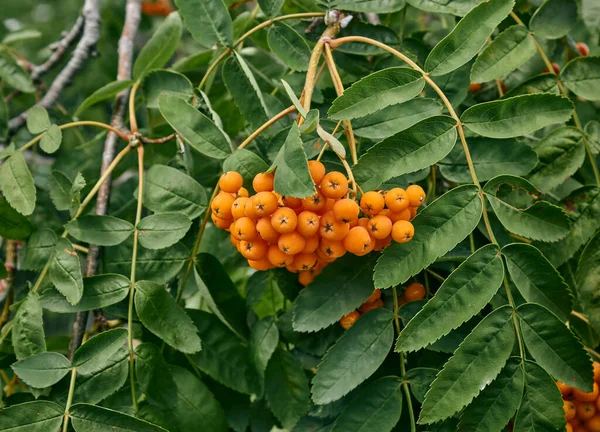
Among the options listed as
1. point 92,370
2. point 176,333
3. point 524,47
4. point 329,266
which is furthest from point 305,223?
point 524,47

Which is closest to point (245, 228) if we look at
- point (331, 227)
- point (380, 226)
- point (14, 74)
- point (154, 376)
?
point (331, 227)

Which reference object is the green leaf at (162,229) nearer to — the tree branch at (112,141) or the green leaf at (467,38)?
the tree branch at (112,141)

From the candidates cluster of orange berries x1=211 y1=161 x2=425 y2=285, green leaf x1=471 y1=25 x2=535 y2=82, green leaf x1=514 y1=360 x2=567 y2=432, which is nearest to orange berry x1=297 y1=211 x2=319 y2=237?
cluster of orange berries x1=211 y1=161 x2=425 y2=285

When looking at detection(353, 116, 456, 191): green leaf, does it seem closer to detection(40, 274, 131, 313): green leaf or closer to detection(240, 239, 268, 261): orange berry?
detection(240, 239, 268, 261): orange berry

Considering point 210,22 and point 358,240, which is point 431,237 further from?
point 210,22

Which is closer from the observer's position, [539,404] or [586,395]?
[539,404]

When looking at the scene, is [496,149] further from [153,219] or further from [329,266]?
[153,219]
